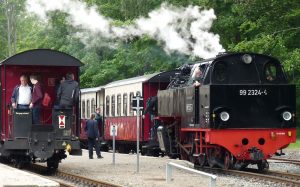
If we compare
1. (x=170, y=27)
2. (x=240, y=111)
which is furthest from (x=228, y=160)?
(x=170, y=27)

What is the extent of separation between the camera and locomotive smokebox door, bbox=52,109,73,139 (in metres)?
19.2

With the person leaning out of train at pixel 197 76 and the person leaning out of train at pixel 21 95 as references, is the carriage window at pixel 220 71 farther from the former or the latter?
the person leaning out of train at pixel 21 95

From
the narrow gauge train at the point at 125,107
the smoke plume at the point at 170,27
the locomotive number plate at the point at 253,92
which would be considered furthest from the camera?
the narrow gauge train at the point at 125,107

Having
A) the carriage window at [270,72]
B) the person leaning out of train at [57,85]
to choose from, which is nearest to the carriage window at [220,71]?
the carriage window at [270,72]

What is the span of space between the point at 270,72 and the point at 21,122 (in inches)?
250

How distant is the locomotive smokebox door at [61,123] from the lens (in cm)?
1922

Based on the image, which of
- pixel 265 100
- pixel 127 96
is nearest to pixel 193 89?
pixel 265 100

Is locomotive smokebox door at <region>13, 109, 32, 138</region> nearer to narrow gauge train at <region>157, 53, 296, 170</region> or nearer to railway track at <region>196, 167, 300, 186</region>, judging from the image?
narrow gauge train at <region>157, 53, 296, 170</region>

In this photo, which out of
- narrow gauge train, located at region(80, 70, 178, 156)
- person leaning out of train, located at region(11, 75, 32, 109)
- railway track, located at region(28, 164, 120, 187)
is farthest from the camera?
narrow gauge train, located at region(80, 70, 178, 156)

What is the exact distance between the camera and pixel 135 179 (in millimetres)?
18016

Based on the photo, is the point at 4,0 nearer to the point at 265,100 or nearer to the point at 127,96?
the point at 127,96

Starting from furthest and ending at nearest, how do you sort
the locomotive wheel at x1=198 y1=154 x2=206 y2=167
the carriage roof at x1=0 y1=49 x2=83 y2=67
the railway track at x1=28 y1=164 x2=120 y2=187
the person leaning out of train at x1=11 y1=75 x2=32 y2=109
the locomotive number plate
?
the carriage roof at x1=0 y1=49 x2=83 y2=67, the locomotive wheel at x1=198 y1=154 x2=206 y2=167, the person leaning out of train at x1=11 y1=75 x2=32 y2=109, the locomotive number plate, the railway track at x1=28 y1=164 x2=120 y2=187

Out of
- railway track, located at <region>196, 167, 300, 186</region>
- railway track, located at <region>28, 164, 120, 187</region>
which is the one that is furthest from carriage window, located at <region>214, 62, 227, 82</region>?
railway track, located at <region>28, 164, 120, 187</region>

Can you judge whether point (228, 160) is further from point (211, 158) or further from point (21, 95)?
point (21, 95)
